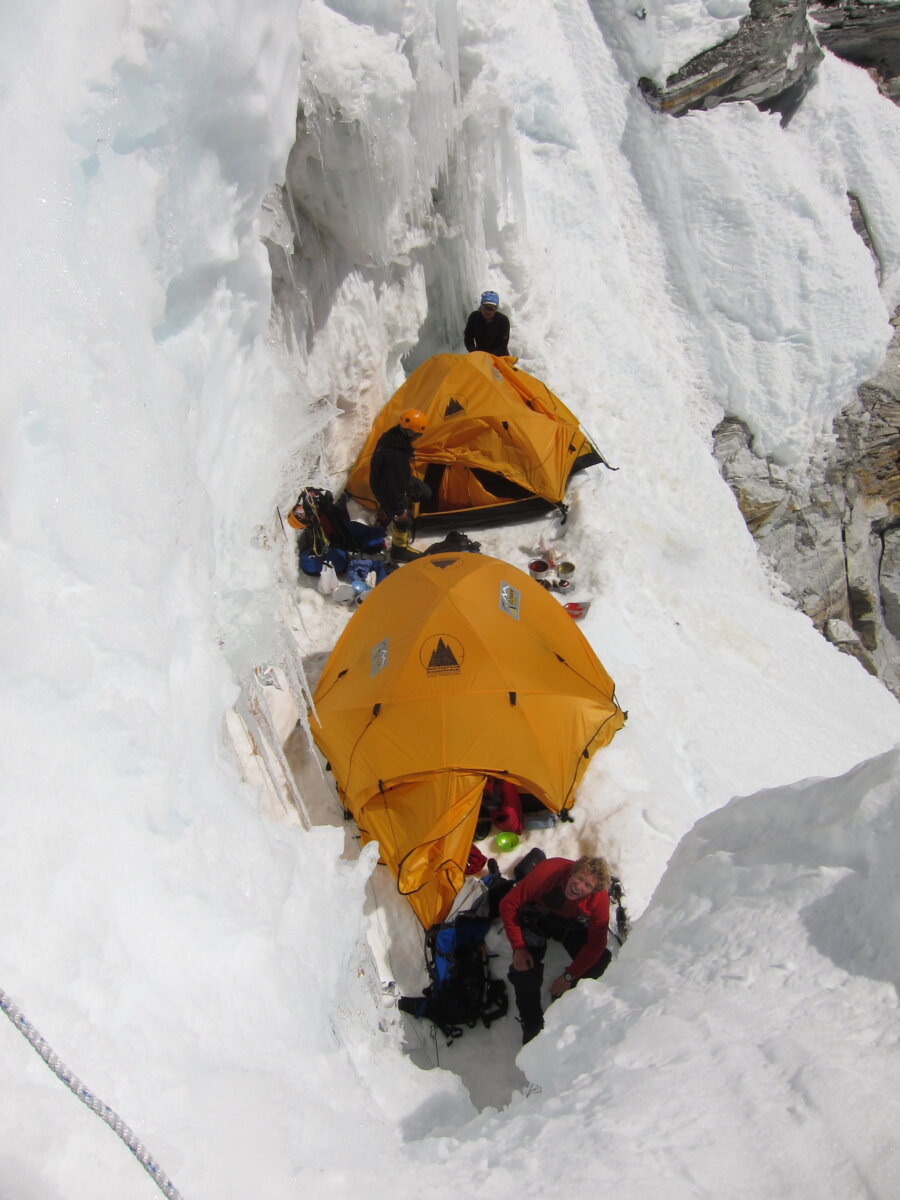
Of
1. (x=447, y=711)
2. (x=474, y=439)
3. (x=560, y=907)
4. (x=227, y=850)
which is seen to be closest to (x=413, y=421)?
(x=474, y=439)

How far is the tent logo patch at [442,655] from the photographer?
460 centimetres

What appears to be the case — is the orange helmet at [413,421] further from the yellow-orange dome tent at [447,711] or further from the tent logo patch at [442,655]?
the tent logo patch at [442,655]

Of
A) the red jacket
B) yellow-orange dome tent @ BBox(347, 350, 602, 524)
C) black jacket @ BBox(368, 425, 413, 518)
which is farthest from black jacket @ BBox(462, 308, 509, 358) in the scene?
the red jacket

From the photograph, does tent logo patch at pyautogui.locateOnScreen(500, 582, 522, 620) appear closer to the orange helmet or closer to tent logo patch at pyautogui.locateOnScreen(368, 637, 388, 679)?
tent logo patch at pyautogui.locateOnScreen(368, 637, 388, 679)

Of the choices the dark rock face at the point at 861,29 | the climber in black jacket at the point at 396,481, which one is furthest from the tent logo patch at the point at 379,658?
the dark rock face at the point at 861,29

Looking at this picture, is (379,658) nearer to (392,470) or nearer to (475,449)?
(392,470)

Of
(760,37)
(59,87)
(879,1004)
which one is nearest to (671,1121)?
(879,1004)

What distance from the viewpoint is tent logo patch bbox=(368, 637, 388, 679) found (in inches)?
187

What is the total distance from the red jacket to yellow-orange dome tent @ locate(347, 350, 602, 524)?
13.7ft

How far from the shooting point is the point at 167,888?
6.36ft

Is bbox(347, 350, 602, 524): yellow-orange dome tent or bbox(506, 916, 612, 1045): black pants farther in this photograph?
bbox(347, 350, 602, 524): yellow-orange dome tent

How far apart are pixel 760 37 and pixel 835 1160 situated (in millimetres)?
13177

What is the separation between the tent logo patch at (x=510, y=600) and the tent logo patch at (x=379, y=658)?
0.82 m

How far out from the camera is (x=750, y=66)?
35.0ft
